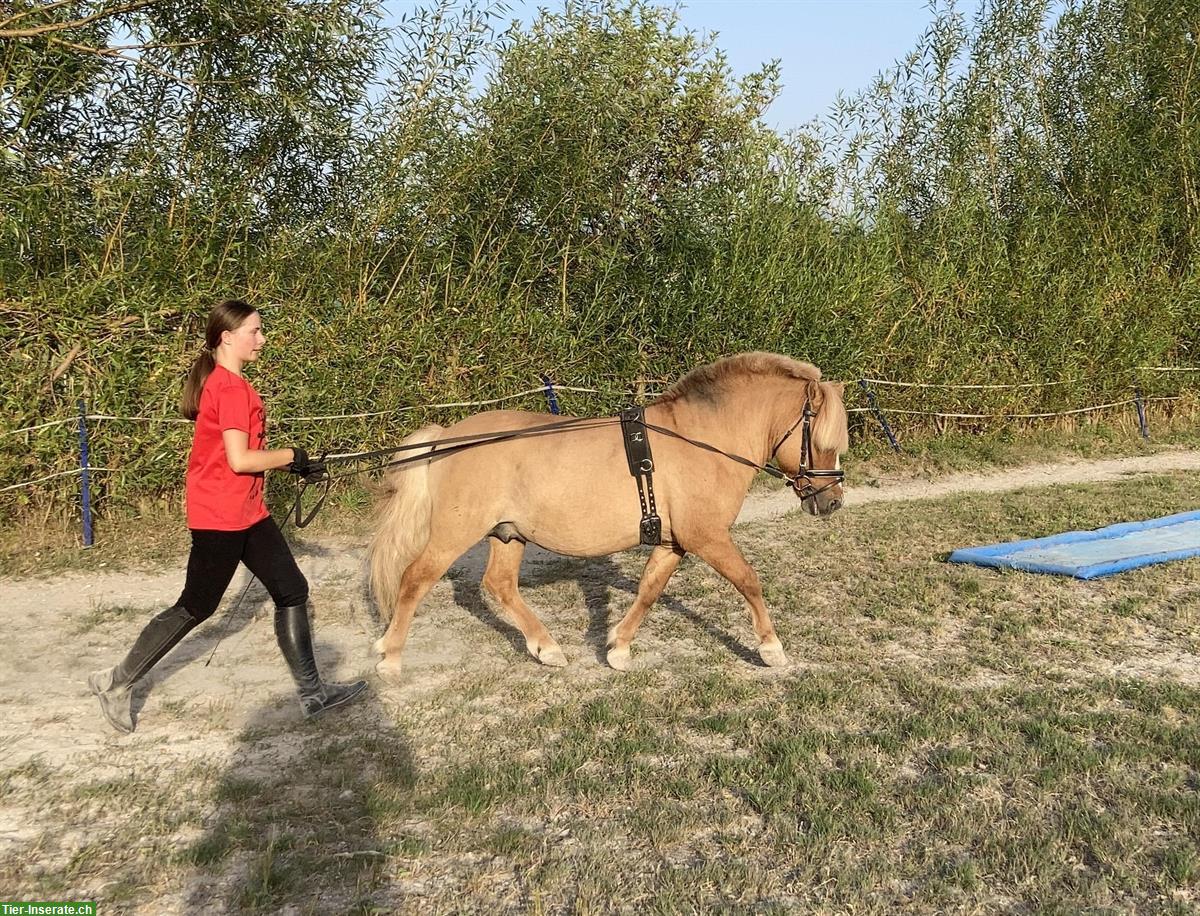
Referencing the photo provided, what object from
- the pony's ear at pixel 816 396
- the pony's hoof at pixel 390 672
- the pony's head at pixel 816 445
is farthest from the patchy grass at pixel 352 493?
the pony's ear at pixel 816 396

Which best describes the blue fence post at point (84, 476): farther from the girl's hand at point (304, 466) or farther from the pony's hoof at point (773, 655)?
the pony's hoof at point (773, 655)

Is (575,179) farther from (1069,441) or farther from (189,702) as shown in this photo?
(1069,441)

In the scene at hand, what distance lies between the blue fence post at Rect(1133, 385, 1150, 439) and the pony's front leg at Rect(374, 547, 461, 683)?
12962mm

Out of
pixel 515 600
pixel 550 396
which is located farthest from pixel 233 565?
pixel 550 396

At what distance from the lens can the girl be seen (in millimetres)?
3492

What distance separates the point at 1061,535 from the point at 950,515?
52.1 inches

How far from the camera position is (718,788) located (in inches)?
125

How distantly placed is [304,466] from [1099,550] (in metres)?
5.86

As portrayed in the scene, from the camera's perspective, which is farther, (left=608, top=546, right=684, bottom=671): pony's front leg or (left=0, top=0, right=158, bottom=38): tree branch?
(left=0, top=0, right=158, bottom=38): tree branch

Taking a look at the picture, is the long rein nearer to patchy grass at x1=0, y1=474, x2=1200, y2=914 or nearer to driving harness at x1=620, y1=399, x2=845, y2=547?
driving harness at x1=620, y1=399, x2=845, y2=547

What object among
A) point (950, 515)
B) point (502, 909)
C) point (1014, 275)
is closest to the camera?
point (502, 909)

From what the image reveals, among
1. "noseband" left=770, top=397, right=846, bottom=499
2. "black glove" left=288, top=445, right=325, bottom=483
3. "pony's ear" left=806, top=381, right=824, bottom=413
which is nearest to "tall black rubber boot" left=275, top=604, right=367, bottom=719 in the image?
"black glove" left=288, top=445, right=325, bottom=483

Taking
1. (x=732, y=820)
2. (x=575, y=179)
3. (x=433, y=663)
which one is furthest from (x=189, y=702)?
(x=575, y=179)

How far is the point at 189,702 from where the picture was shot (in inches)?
164
